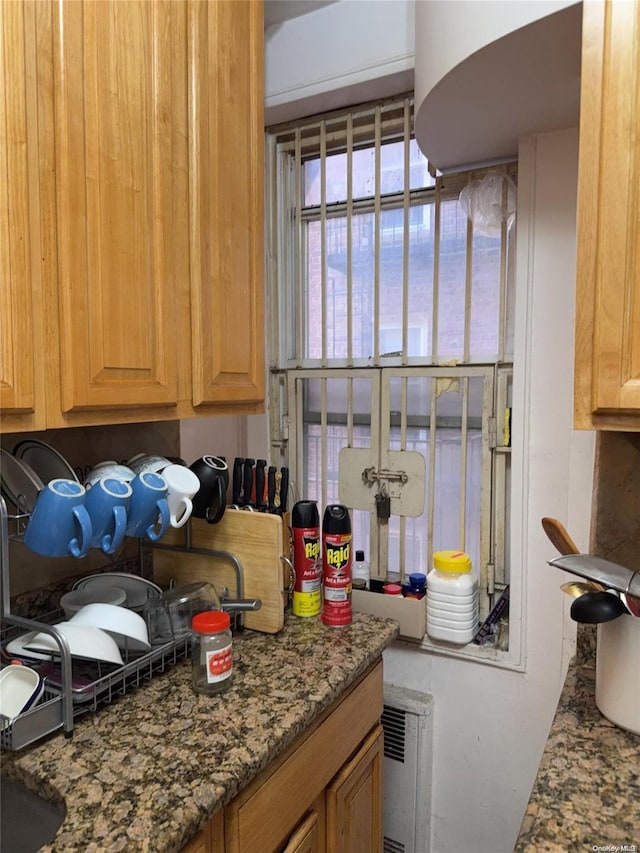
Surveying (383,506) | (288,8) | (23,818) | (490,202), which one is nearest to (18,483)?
(23,818)

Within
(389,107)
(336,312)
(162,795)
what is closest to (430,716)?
(162,795)

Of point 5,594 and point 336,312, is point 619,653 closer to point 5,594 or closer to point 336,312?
point 5,594

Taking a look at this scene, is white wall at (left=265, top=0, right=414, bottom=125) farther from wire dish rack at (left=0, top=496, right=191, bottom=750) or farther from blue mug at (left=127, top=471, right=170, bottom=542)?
wire dish rack at (left=0, top=496, right=191, bottom=750)

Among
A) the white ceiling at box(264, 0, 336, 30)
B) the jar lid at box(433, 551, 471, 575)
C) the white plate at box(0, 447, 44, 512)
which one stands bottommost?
the jar lid at box(433, 551, 471, 575)

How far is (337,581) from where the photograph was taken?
139cm

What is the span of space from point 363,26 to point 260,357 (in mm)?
998

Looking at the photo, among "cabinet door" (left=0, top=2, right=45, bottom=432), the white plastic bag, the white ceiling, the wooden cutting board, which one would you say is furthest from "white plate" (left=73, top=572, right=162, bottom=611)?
the white ceiling

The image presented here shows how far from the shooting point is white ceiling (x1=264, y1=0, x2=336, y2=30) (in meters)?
1.61

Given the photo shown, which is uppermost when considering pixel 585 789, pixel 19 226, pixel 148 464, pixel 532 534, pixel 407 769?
pixel 19 226

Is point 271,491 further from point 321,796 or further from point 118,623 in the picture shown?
point 321,796

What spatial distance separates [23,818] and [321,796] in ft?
1.84

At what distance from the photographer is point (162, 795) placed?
0.82 metres

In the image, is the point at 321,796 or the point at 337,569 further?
the point at 337,569

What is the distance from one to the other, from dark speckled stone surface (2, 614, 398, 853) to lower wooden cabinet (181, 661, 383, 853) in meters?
0.06
